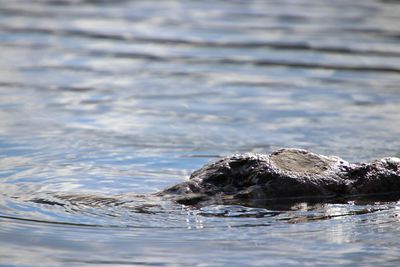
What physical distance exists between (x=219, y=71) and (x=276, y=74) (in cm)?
55

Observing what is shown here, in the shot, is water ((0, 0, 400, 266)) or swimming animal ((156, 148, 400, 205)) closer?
water ((0, 0, 400, 266))

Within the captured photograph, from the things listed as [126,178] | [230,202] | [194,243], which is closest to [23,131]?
[126,178]

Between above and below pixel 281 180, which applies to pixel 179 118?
above

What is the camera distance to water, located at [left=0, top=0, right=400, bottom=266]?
493 centimetres

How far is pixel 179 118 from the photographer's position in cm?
808

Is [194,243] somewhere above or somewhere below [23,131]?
below

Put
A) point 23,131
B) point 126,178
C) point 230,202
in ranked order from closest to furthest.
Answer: point 230,202 → point 126,178 → point 23,131

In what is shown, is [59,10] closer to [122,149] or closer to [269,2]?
[269,2]

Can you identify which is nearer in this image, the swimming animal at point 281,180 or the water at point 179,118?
the water at point 179,118

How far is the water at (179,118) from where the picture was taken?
4930 millimetres

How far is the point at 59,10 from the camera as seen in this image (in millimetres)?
13484

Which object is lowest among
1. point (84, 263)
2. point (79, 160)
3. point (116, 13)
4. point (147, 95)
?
point (84, 263)

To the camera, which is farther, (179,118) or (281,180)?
(179,118)

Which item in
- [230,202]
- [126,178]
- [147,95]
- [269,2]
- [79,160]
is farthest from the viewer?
[269,2]
